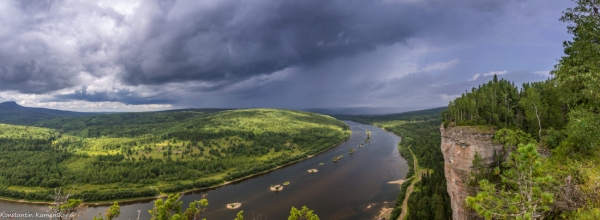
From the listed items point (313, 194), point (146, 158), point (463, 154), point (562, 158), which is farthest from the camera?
point (146, 158)

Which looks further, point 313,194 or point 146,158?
point 146,158

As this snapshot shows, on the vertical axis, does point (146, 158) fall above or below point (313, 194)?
above

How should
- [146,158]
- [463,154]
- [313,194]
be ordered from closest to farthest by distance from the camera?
[463,154] → [313,194] → [146,158]

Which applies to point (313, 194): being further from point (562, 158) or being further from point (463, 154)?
point (562, 158)

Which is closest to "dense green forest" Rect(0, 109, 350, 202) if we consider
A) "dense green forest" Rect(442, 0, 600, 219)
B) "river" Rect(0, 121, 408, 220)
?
"river" Rect(0, 121, 408, 220)

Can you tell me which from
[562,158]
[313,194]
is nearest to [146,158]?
[313,194]

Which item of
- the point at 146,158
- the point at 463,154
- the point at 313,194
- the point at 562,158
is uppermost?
the point at 562,158

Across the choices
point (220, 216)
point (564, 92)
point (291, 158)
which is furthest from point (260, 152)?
point (564, 92)

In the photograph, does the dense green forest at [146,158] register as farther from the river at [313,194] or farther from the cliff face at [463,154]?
the cliff face at [463,154]

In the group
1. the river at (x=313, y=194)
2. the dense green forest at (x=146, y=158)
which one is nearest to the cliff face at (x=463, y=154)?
the river at (x=313, y=194)
